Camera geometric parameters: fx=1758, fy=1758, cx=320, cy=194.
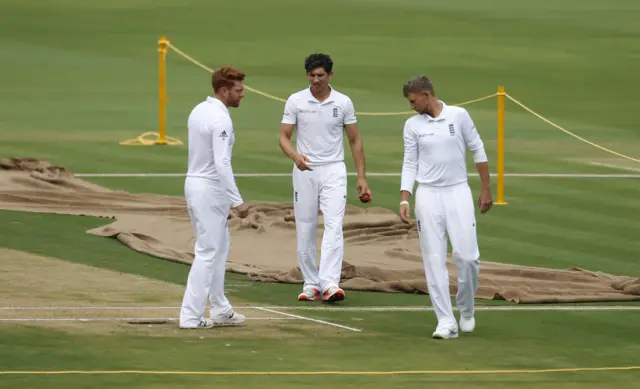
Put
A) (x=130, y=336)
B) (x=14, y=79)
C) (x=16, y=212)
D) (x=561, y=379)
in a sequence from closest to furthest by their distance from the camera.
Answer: (x=561, y=379) → (x=130, y=336) → (x=16, y=212) → (x=14, y=79)

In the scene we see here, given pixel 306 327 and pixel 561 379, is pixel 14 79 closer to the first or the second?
pixel 306 327

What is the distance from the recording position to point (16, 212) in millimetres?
22234

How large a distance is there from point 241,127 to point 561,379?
2087cm

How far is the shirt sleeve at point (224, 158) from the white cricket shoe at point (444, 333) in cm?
199

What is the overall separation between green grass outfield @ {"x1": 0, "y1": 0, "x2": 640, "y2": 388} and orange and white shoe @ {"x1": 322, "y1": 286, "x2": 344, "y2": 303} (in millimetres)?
121

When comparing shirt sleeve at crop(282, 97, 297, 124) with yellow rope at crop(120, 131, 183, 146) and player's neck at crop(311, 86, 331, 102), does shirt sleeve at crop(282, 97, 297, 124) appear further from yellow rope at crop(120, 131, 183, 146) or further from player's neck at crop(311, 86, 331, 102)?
yellow rope at crop(120, 131, 183, 146)

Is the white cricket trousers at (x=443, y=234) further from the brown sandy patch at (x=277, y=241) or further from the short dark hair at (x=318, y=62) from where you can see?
the short dark hair at (x=318, y=62)

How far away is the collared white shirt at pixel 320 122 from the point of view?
55.9ft

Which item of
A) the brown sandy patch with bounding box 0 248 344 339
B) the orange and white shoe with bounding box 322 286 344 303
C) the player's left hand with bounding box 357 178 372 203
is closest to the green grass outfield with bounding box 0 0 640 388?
the orange and white shoe with bounding box 322 286 344 303

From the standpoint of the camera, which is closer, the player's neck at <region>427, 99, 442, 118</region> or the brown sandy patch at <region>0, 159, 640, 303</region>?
the player's neck at <region>427, 99, 442, 118</region>

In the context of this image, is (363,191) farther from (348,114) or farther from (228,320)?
(228,320)

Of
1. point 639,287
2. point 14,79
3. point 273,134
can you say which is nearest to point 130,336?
point 639,287

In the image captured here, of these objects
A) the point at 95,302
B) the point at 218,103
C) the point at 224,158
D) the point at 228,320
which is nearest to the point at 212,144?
the point at 224,158

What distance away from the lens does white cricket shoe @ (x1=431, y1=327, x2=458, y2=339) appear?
1483cm
